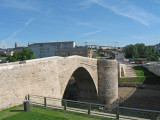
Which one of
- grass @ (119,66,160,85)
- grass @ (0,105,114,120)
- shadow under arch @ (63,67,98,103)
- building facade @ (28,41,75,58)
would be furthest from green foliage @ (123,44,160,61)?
grass @ (0,105,114,120)

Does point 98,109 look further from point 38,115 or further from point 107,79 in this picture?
point 107,79

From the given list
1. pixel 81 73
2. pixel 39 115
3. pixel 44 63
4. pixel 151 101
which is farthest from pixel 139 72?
pixel 39 115

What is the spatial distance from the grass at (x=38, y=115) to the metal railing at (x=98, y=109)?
0.49 metres

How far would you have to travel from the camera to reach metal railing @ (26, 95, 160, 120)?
8.41m

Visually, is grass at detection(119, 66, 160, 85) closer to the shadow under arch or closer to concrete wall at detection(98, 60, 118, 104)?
concrete wall at detection(98, 60, 118, 104)

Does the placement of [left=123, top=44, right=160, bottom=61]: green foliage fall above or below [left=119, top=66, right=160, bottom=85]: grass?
above

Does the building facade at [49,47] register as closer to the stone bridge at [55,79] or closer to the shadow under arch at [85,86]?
the shadow under arch at [85,86]

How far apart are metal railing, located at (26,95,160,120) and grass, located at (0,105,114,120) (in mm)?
490

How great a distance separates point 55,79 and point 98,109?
17.7 ft

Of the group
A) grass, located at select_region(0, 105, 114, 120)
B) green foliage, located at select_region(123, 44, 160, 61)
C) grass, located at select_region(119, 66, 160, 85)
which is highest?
green foliage, located at select_region(123, 44, 160, 61)

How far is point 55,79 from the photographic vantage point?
1403 centimetres

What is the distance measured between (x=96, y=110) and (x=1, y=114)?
5405mm

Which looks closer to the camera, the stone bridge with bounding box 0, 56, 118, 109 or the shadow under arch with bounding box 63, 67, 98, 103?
the stone bridge with bounding box 0, 56, 118, 109

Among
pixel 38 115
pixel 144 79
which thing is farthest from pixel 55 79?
pixel 144 79
